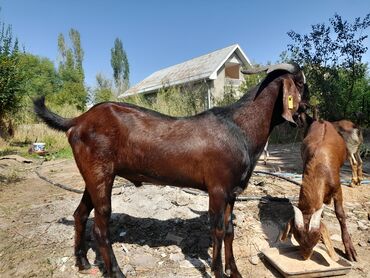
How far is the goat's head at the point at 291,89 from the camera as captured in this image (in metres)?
3.05

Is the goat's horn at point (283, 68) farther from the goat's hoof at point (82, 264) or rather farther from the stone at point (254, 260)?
the goat's hoof at point (82, 264)

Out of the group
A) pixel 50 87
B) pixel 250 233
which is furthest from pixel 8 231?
pixel 50 87

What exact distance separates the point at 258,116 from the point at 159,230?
7.44 feet

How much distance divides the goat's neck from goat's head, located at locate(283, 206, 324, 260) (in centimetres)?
88

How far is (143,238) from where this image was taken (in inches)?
170

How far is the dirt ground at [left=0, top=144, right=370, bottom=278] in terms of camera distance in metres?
3.68

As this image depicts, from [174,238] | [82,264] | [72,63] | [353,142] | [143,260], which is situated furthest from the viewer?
[72,63]

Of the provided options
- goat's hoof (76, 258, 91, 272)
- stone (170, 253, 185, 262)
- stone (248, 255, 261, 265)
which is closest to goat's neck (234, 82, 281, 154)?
stone (248, 255, 261, 265)

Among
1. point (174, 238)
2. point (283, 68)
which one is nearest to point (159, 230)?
point (174, 238)

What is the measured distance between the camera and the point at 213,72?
62.3 ft

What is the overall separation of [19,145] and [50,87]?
31.5 m

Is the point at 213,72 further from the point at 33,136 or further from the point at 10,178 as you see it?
the point at 10,178

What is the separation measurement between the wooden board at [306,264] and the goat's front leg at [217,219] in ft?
2.38

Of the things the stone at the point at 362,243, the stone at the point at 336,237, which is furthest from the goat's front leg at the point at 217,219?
the stone at the point at 362,243
